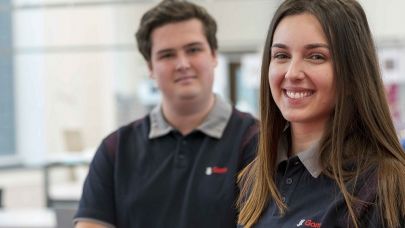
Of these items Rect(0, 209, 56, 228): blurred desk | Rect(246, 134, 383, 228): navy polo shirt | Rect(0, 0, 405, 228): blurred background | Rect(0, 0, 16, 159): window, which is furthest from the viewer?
Rect(0, 0, 16, 159): window

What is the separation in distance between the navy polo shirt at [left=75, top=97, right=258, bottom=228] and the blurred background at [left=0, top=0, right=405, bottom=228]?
3.27 meters

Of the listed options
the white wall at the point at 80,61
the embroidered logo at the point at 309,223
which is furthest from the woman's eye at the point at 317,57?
the white wall at the point at 80,61

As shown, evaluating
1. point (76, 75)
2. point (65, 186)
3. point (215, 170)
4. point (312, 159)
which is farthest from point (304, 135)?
point (76, 75)

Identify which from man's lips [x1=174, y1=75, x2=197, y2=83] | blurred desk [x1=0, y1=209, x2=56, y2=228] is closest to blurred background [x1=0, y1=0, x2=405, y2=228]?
blurred desk [x1=0, y1=209, x2=56, y2=228]

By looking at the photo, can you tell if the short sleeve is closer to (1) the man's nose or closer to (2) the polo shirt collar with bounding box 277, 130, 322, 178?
(1) the man's nose

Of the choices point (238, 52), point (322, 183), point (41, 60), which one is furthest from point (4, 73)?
point (322, 183)

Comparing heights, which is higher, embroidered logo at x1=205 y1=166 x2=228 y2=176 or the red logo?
the red logo

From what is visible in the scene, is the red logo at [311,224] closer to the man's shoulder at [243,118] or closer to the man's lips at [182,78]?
the man's shoulder at [243,118]

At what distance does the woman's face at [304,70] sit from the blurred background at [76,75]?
3.78 meters

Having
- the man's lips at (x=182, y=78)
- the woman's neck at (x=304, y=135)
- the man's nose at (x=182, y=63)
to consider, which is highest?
the man's nose at (x=182, y=63)

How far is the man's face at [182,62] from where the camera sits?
5.45 ft

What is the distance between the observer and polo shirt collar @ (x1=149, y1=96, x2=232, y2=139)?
1.64 m

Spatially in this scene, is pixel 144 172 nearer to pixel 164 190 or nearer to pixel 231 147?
pixel 164 190

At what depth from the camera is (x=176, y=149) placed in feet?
5.41
